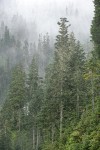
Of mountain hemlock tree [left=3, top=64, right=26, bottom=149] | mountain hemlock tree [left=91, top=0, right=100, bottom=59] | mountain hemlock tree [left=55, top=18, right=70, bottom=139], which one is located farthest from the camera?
mountain hemlock tree [left=3, top=64, right=26, bottom=149]

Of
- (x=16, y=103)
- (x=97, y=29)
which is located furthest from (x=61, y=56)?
(x=97, y=29)

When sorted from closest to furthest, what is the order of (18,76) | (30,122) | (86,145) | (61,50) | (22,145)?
(86,145)
(61,50)
(22,145)
(30,122)
(18,76)

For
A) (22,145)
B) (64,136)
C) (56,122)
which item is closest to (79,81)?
(56,122)

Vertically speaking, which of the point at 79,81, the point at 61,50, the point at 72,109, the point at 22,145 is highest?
the point at 61,50

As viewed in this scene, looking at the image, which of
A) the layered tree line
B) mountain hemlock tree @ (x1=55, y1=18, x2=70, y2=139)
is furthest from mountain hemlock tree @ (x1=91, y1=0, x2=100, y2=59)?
mountain hemlock tree @ (x1=55, y1=18, x2=70, y2=139)

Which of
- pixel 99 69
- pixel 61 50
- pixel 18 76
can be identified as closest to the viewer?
pixel 99 69

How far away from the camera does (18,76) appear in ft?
296

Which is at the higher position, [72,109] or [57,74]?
[57,74]

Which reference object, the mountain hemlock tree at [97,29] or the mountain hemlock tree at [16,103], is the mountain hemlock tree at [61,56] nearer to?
the mountain hemlock tree at [16,103]

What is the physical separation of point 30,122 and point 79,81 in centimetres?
2041

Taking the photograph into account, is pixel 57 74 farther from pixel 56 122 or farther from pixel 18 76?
pixel 18 76

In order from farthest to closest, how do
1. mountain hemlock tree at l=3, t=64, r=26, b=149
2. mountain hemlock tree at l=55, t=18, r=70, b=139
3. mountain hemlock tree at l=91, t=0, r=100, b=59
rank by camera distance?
mountain hemlock tree at l=3, t=64, r=26, b=149, mountain hemlock tree at l=55, t=18, r=70, b=139, mountain hemlock tree at l=91, t=0, r=100, b=59

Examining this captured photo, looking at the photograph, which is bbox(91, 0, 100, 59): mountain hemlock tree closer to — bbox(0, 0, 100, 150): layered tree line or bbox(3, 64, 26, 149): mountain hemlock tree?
bbox(0, 0, 100, 150): layered tree line

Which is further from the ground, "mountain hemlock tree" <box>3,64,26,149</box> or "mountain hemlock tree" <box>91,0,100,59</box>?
"mountain hemlock tree" <box>91,0,100,59</box>
